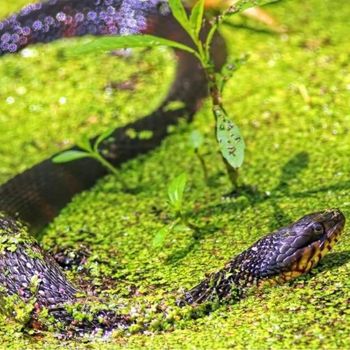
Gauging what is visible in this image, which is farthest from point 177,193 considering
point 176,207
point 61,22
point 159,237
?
point 61,22

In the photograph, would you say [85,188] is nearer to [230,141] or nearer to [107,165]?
[107,165]

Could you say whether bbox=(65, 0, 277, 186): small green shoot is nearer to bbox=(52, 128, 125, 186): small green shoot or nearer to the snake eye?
the snake eye

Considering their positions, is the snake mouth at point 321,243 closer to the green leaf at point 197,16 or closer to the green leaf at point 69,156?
the green leaf at point 197,16

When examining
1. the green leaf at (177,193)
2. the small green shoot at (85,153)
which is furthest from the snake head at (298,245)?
the small green shoot at (85,153)

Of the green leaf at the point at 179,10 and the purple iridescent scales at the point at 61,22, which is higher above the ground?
the green leaf at the point at 179,10

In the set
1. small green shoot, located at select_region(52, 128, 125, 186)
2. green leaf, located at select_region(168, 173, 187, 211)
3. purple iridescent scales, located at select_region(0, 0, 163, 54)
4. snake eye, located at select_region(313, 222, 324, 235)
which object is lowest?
snake eye, located at select_region(313, 222, 324, 235)

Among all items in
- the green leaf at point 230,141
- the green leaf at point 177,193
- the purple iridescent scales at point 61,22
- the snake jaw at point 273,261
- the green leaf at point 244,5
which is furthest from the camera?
the purple iridescent scales at point 61,22

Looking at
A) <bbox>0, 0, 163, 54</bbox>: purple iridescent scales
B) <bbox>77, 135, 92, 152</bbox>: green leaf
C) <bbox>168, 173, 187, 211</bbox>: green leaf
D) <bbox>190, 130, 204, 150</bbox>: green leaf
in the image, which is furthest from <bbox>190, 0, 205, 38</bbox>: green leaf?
<bbox>0, 0, 163, 54</bbox>: purple iridescent scales
